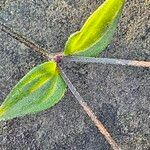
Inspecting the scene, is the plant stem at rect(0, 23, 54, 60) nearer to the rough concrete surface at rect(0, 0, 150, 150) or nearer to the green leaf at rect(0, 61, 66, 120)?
the rough concrete surface at rect(0, 0, 150, 150)

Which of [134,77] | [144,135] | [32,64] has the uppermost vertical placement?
[32,64]

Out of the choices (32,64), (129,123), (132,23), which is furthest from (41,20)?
(129,123)

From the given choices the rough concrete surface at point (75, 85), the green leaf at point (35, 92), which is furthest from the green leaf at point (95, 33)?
the rough concrete surface at point (75, 85)

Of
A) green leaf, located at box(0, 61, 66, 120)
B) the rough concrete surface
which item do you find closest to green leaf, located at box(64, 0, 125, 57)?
green leaf, located at box(0, 61, 66, 120)

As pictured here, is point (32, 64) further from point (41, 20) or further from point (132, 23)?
point (132, 23)

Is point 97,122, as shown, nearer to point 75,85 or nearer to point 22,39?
point 75,85
